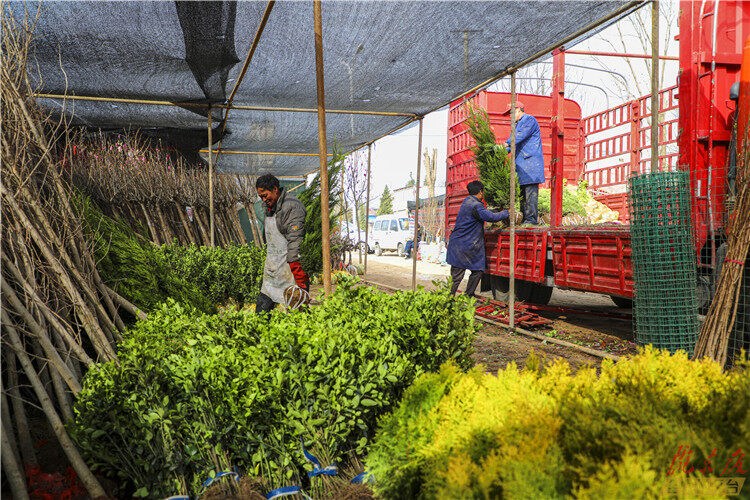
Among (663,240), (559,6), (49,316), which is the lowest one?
(49,316)

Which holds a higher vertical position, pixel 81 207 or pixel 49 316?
pixel 81 207

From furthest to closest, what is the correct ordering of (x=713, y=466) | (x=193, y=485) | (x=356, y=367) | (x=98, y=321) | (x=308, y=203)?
(x=308, y=203)
(x=98, y=321)
(x=356, y=367)
(x=193, y=485)
(x=713, y=466)

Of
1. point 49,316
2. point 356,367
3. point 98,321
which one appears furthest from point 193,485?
point 98,321

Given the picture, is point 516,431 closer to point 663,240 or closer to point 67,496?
point 67,496

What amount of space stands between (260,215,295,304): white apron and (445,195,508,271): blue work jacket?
341cm

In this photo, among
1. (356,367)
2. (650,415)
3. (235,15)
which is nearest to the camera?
(650,415)

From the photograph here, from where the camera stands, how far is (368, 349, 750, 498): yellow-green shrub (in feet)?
4.11

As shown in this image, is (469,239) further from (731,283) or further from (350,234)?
(350,234)

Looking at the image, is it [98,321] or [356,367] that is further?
[98,321]

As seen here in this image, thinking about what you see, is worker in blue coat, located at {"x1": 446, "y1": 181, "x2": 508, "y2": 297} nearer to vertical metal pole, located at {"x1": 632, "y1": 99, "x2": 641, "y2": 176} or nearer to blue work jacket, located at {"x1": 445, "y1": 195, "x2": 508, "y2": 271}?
blue work jacket, located at {"x1": 445, "y1": 195, "x2": 508, "y2": 271}

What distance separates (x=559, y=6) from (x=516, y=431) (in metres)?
3.83

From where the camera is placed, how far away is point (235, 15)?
14.5 ft

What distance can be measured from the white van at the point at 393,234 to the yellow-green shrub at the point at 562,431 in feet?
92.8

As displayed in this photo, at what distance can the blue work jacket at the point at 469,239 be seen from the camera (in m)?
7.45
